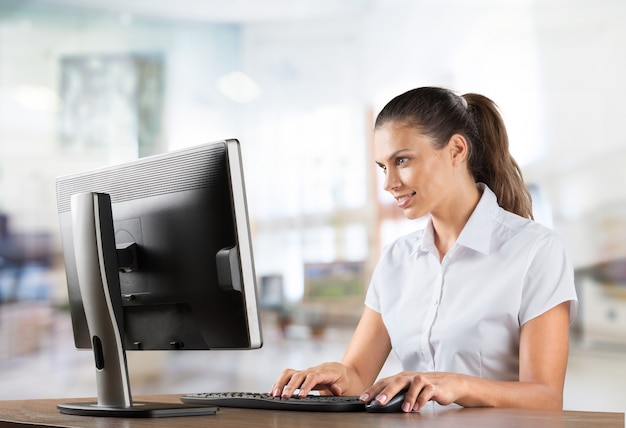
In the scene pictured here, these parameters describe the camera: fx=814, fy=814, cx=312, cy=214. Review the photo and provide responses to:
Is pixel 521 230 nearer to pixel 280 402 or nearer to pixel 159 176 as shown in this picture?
pixel 280 402

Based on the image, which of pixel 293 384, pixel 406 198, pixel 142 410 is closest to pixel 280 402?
pixel 293 384

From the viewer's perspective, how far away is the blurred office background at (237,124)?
448cm

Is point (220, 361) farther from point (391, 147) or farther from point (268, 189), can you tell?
point (391, 147)

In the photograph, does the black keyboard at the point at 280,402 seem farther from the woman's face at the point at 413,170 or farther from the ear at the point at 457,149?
the ear at the point at 457,149

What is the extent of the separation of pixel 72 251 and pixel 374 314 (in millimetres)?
748

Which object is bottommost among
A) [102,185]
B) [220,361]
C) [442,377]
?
[220,361]

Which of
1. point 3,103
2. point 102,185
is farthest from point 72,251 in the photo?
point 3,103

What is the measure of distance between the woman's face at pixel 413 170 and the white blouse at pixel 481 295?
0.10 metres

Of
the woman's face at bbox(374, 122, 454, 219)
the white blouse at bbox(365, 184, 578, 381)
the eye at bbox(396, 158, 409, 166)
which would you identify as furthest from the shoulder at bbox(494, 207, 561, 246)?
the eye at bbox(396, 158, 409, 166)

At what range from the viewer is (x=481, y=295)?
5.62 feet

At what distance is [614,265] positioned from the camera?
392 cm

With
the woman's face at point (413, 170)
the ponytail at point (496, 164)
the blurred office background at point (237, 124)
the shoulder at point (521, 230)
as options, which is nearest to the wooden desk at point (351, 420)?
the shoulder at point (521, 230)

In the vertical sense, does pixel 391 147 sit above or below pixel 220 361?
above

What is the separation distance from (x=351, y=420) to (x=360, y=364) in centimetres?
67
